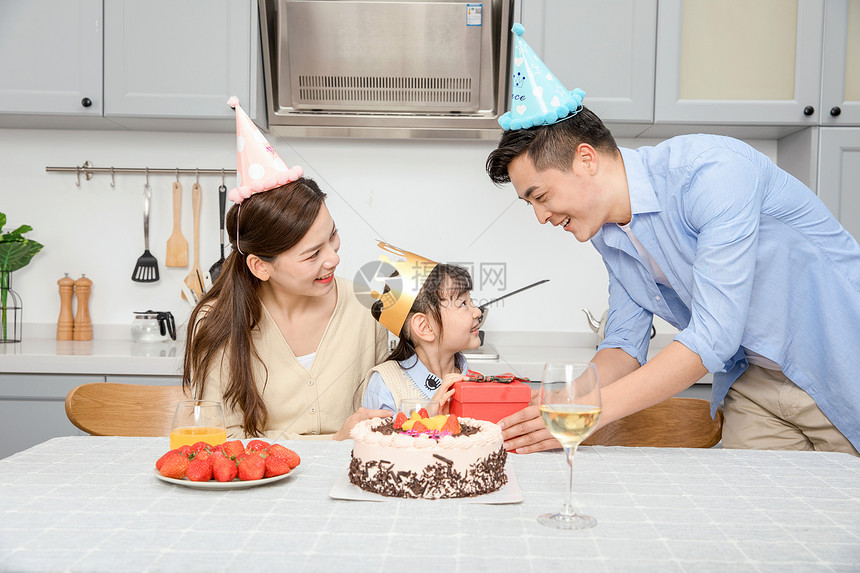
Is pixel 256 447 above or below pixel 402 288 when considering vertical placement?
below

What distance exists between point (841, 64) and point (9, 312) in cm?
314

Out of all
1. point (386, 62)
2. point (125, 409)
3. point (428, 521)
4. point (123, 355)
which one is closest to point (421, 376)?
point (125, 409)

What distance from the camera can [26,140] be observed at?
9.62ft

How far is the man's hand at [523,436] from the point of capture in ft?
4.01

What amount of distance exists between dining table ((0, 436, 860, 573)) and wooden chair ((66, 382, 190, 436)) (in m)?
0.37

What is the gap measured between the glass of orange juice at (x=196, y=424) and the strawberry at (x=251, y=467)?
136 mm

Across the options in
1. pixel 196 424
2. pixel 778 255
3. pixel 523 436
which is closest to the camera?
pixel 196 424

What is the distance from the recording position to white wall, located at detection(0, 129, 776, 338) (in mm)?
2932

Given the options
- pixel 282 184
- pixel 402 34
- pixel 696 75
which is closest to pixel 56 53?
pixel 402 34

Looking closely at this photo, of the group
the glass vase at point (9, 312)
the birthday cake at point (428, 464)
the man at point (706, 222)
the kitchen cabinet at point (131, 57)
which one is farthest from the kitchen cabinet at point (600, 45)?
the glass vase at point (9, 312)

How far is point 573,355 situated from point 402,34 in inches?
50.4

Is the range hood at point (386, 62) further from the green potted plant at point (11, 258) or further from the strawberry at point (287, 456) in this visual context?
the strawberry at point (287, 456)

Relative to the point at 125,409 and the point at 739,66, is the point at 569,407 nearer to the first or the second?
the point at 125,409

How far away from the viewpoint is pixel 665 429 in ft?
5.14
